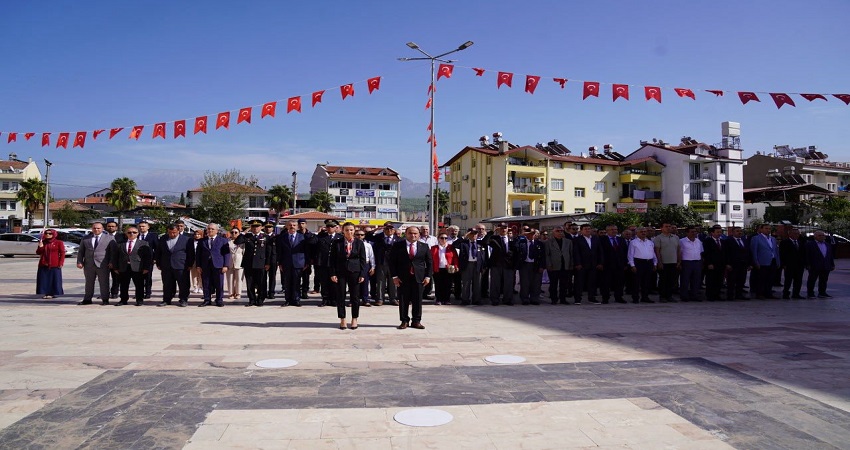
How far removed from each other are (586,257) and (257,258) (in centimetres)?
716

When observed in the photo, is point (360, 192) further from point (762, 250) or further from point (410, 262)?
point (410, 262)

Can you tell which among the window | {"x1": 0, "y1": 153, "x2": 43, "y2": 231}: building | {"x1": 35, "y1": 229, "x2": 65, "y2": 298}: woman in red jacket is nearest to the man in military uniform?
{"x1": 35, "y1": 229, "x2": 65, "y2": 298}: woman in red jacket

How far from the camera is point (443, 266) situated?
11906 millimetres

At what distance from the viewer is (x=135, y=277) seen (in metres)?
11.8

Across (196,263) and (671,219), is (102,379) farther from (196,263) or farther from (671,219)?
(671,219)

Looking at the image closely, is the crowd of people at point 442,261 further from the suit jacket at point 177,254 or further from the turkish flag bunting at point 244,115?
the turkish flag bunting at point 244,115

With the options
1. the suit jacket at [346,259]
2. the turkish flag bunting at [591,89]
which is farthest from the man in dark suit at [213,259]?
the turkish flag bunting at [591,89]

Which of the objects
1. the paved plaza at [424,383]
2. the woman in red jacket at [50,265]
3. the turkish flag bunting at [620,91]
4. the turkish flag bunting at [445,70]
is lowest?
the paved plaza at [424,383]

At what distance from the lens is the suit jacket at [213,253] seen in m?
11.6

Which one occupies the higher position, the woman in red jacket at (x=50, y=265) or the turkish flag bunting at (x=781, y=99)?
the turkish flag bunting at (x=781, y=99)

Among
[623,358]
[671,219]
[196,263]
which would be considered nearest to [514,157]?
[671,219]

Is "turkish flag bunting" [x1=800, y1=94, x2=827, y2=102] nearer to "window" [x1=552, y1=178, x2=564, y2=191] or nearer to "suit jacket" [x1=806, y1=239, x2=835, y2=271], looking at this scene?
"suit jacket" [x1=806, y1=239, x2=835, y2=271]

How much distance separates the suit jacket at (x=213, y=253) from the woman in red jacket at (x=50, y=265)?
3.73m

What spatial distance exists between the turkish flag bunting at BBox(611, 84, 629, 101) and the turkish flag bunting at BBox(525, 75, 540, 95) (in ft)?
7.10
